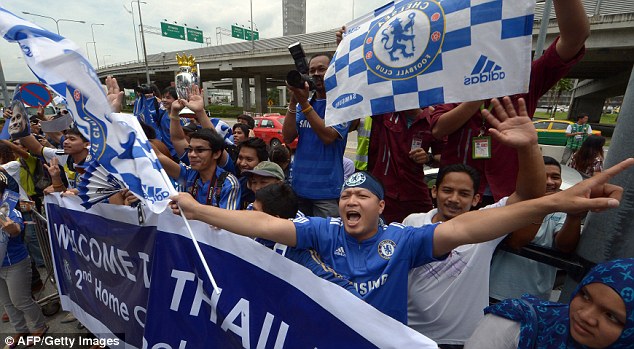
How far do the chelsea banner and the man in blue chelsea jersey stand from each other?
150 mm

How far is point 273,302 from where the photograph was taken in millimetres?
1517

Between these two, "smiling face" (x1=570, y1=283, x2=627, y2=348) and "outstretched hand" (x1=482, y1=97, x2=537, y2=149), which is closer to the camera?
"smiling face" (x1=570, y1=283, x2=627, y2=348)

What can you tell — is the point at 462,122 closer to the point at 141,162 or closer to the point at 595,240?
the point at 595,240

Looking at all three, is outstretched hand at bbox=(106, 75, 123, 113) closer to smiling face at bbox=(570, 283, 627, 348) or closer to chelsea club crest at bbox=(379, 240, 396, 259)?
chelsea club crest at bbox=(379, 240, 396, 259)

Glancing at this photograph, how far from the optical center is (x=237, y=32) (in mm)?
35594

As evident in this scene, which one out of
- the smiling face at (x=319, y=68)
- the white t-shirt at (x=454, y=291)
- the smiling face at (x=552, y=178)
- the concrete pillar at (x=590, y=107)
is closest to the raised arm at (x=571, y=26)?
the smiling face at (x=552, y=178)

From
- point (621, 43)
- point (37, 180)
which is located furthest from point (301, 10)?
point (37, 180)

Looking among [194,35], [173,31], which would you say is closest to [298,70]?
[173,31]

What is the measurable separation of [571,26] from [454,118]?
0.75 metres

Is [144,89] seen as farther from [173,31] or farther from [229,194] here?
[173,31]

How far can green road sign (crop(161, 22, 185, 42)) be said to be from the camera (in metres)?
30.5

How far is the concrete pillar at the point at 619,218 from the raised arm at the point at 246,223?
1.42 m

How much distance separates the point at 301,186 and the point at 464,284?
1.67 meters

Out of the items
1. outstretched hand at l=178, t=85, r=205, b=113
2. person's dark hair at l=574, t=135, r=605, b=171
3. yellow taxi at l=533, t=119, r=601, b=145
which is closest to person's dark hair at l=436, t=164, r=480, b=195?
outstretched hand at l=178, t=85, r=205, b=113
